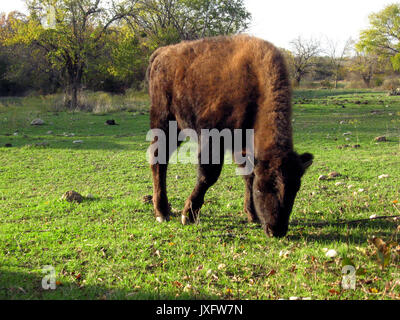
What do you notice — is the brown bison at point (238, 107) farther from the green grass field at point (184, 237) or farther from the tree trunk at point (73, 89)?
the tree trunk at point (73, 89)

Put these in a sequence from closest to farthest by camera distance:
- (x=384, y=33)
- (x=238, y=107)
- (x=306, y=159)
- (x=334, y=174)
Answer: (x=306, y=159), (x=238, y=107), (x=334, y=174), (x=384, y=33)

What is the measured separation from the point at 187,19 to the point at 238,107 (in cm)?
2950

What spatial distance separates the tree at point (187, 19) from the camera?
85.0ft

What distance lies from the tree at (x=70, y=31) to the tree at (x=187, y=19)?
2.16 m

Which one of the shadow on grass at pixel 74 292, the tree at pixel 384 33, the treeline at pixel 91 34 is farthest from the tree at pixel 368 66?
the shadow on grass at pixel 74 292

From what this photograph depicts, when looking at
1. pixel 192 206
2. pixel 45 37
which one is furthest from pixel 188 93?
pixel 45 37

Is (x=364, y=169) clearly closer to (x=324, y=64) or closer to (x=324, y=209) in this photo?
(x=324, y=209)

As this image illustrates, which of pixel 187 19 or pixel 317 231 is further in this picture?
pixel 187 19

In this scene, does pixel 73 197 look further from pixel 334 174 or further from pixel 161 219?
pixel 334 174

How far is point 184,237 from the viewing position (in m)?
4.53

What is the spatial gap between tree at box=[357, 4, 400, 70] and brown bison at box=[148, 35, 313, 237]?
54209mm

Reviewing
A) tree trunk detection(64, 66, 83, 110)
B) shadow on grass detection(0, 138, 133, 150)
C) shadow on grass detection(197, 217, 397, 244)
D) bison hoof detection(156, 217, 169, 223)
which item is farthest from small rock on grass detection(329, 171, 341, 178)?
tree trunk detection(64, 66, 83, 110)

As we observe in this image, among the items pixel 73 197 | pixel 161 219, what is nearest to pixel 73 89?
pixel 73 197

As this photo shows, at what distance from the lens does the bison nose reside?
411 centimetres
